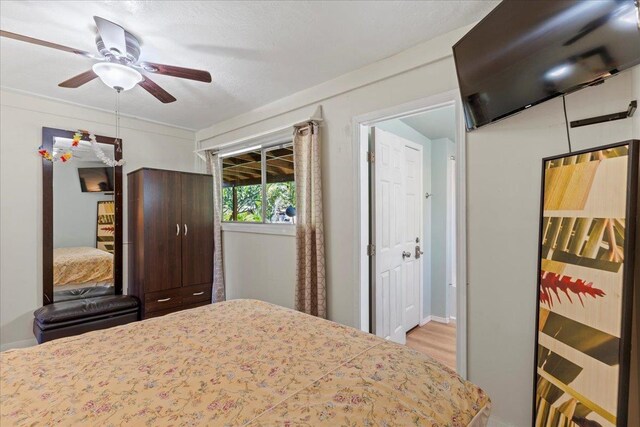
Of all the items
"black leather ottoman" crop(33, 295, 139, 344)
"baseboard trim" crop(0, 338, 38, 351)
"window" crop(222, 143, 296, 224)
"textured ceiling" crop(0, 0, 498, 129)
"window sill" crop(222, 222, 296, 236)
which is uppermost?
"textured ceiling" crop(0, 0, 498, 129)

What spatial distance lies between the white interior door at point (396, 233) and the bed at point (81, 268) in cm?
298

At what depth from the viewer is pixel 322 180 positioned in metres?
2.73

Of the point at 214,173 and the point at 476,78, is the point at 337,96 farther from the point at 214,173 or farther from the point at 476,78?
the point at 214,173

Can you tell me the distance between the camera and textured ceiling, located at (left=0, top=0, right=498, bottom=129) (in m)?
1.69

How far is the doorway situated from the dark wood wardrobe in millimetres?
2033

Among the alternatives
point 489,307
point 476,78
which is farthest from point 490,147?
point 489,307

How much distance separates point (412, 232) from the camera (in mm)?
3369

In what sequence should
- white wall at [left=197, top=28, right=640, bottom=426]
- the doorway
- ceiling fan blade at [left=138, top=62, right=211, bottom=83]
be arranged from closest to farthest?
white wall at [left=197, top=28, right=640, bottom=426] < ceiling fan blade at [left=138, top=62, right=211, bottom=83] < the doorway

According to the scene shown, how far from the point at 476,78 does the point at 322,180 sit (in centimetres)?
145

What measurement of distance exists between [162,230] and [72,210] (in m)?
0.94

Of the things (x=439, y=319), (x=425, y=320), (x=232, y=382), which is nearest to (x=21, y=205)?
(x=232, y=382)

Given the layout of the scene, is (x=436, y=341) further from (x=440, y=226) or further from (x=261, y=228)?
(x=261, y=228)

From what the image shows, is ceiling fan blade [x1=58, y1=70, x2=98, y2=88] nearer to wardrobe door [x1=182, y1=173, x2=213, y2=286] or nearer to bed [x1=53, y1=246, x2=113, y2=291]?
wardrobe door [x1=182, y1=173, x2=213, y2=286]

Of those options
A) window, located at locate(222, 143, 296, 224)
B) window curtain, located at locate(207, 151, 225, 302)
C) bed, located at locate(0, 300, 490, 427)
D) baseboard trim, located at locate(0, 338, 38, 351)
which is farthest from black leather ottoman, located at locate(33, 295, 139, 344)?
bed, located at locate(0, 300, 490, 427)
